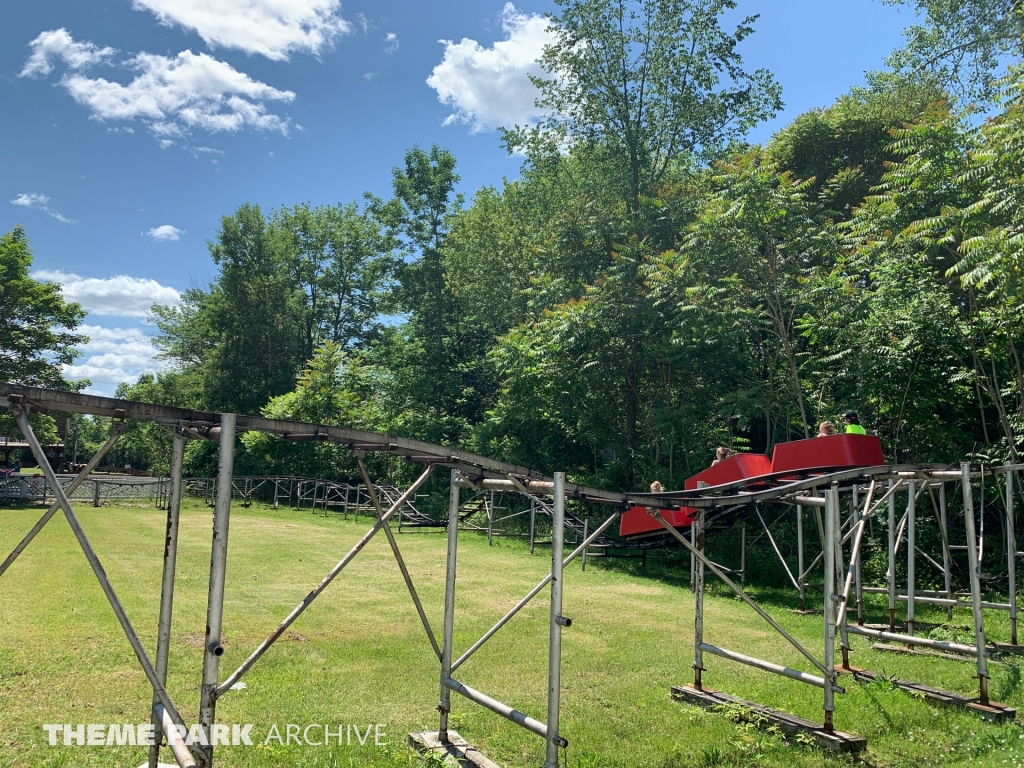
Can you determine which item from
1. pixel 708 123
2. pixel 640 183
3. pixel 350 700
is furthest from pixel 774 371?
pixel 350 700

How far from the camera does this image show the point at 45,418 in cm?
3045

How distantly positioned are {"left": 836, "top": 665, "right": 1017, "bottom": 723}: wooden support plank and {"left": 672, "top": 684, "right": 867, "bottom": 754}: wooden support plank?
1.68 metres

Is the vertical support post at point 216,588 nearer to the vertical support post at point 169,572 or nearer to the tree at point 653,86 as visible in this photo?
the vertical support post at point 169,572

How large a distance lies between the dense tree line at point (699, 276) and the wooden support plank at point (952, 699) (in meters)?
5.32

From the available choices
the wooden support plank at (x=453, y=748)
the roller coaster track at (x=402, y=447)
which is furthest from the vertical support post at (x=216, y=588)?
the wooden support plank at (x=453, y=748)

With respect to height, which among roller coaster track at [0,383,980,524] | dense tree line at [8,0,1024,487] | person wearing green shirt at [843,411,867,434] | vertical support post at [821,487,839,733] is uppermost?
dense tree line at [8,0,1024,487]

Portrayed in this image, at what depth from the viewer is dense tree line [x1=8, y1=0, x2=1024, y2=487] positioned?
14516 millimetres

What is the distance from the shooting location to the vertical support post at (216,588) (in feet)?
13.3

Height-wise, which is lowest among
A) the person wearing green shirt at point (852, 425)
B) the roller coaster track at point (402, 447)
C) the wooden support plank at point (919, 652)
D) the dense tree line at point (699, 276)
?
the wooden support plank at point (919, 652)

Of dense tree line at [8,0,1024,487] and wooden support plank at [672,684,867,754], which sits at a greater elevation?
dense tree line at [8,0,1024,487]

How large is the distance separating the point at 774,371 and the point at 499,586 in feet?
29.9

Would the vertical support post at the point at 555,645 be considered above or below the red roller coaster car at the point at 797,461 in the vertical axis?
below

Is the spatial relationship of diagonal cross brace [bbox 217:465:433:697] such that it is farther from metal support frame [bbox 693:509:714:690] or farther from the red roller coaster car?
the red roller coaster car

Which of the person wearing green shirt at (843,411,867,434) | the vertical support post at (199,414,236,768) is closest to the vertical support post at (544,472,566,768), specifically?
the vertical support post at (199,414,236,768)
